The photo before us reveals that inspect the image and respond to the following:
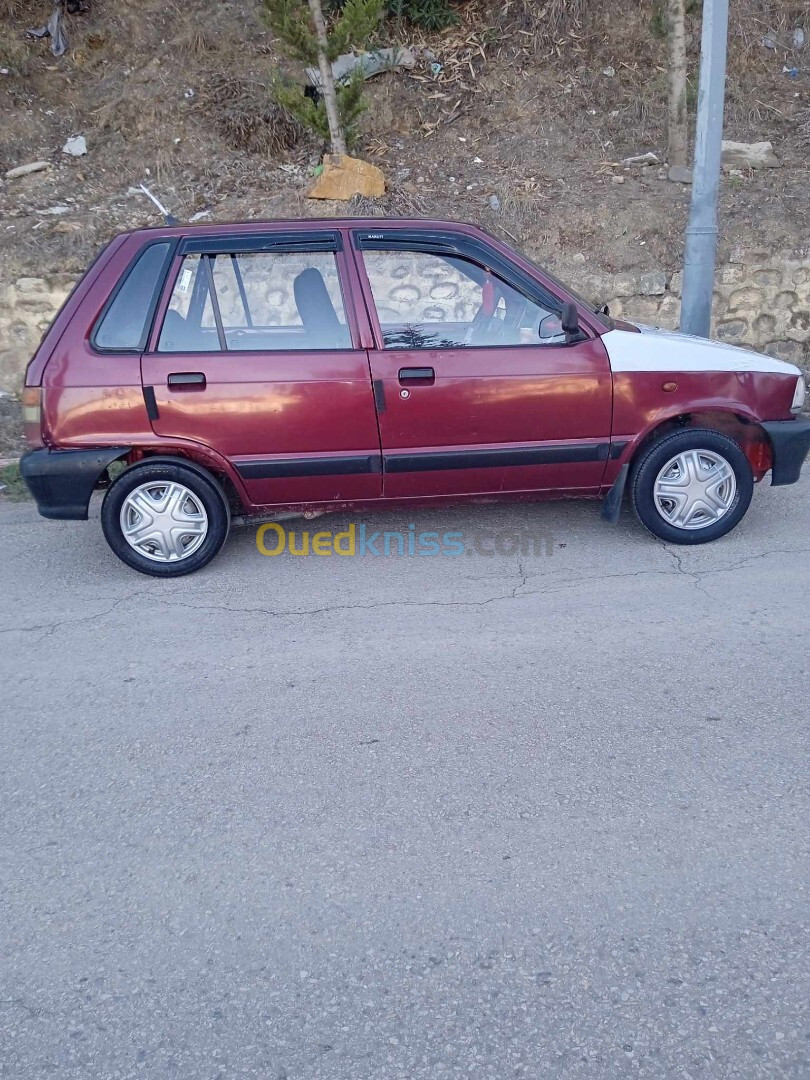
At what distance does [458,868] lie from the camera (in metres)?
2.78

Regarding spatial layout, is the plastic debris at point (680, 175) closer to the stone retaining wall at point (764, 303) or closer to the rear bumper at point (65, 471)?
the stone retaining wall at point (764, 303)

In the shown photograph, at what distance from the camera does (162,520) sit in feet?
16.5

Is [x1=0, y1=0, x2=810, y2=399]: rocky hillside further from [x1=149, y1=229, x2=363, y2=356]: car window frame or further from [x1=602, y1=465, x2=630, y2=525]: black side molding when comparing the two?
[x1=149, y1=229, x2=363, y2=356]: car window frame

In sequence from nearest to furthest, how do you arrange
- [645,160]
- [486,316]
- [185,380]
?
1. [185,380]
2. [486,316]
3. [645,160]

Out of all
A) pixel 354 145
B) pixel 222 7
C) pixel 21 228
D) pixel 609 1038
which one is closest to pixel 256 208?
pixel 354 145

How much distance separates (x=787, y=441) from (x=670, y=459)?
701 mm

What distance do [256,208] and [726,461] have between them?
739cm

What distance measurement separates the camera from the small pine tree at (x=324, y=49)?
945 centimetres

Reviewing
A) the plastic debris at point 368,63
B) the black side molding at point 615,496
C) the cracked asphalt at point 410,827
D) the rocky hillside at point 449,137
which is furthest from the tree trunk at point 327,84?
the cracked asphalt at point 410,827

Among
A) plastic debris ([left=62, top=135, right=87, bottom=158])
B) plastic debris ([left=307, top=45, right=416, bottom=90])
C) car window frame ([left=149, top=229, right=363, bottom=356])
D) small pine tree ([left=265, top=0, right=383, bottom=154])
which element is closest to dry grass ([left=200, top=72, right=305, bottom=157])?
plastic debris ([left=307, top=45, right=416, bottom=90])

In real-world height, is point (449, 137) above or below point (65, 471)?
above

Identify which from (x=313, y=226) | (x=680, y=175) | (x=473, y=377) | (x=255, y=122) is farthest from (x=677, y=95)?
(x=473, y=377)

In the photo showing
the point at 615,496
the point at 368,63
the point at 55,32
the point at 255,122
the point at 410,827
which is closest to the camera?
the point at 410,827

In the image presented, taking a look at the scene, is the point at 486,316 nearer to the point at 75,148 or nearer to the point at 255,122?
the point at 255,122
